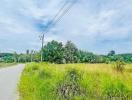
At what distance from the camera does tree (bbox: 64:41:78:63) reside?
105 metres

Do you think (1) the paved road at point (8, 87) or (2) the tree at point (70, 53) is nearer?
(1) the paved road at point (8, 87)

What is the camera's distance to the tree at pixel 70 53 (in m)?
105

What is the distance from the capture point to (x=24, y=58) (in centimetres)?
14562

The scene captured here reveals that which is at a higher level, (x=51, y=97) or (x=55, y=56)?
(x=55, y=56)

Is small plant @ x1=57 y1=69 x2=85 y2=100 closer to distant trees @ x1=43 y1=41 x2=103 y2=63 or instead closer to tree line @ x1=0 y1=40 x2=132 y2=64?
tree line @ x1=0 y1=40 x2=132 y2=64

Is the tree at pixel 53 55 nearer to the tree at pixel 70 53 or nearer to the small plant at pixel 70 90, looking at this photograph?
the tree at pixel 70 53

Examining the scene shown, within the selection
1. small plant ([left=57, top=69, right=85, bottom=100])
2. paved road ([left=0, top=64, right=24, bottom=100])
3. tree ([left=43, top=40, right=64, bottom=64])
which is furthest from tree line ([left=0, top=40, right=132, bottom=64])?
small plant ([left=57, top=69, right=85, bottom=100])

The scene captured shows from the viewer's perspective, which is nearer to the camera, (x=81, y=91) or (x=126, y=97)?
(x=126, y=97)

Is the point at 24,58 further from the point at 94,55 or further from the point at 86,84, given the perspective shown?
the point at 86,84

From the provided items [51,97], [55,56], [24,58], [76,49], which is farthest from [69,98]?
[24,58]

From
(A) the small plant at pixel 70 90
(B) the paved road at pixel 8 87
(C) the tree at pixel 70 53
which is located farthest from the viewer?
(C) the tree at pixel 70 53

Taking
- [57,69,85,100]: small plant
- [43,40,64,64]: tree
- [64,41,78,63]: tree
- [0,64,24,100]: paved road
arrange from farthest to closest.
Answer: [64,41,78,63]: tree
[43,40,64,64]: tree
[0,64,24,100]: paved road
[57,69,85,100]: small plant

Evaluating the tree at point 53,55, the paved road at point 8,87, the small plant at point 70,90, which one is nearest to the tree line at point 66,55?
the tree at point 53,55

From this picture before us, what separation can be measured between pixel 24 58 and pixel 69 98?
135 meters
